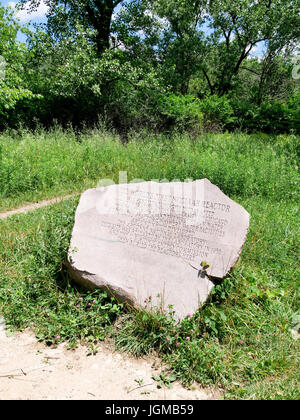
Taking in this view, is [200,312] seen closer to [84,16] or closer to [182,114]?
[182,114]

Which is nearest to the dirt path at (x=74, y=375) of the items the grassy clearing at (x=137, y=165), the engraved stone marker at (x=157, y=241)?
the engraved stone marker at (x=157, y=241)

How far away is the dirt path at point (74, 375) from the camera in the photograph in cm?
247

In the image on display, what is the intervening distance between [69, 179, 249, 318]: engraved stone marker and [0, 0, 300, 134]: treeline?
845cm

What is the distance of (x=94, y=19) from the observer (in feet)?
48.7

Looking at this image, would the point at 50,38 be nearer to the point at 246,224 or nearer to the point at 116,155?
the point at 116,155

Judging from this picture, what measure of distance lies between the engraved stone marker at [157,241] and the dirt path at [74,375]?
60 cm

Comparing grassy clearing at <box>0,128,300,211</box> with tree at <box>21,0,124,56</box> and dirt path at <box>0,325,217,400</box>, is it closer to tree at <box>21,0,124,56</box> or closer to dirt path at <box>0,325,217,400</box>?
dirt path at <box>0,325,217,400</box>

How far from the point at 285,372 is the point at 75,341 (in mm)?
1892

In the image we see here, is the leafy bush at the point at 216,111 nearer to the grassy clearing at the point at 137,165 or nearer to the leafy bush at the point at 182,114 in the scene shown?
the leafy bush at the point at 182,114

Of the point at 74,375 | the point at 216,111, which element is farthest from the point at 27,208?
the point at 216,111

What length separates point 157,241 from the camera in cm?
365

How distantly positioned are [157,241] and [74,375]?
1601mm

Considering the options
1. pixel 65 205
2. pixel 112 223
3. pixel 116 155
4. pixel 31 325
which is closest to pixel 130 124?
pixel 116 155

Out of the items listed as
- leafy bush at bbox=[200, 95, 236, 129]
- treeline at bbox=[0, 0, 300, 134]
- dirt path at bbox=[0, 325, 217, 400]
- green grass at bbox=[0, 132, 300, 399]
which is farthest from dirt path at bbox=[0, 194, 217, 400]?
leafy bush at bbox=[200, 95, 236, 129]
